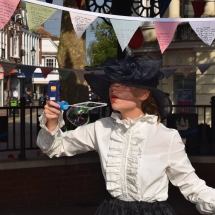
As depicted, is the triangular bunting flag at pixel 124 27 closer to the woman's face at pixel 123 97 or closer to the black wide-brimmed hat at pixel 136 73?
the black wide-brimmed hat at pixel 136 73

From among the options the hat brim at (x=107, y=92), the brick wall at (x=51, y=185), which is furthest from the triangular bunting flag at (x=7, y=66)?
the hat brim at (x=107, y=92)

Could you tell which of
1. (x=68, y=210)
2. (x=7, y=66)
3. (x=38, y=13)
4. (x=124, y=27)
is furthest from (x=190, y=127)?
(x=38, y=13)

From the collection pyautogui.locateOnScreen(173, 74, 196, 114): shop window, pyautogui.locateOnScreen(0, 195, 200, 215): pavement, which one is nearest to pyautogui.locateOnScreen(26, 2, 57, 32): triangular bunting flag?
pyautogui.locateOnScreen(0, 195, 200, 215): pavement

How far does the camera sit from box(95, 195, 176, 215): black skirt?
3.42 meters

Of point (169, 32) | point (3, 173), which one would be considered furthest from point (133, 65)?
point (3, 173)

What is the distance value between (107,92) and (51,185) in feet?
15.8

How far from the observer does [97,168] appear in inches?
344

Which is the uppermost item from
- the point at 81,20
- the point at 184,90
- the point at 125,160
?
the point at 81,20

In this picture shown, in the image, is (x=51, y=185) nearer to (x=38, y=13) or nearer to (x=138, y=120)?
(x=38, y=13)

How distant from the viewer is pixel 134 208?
3.42 m

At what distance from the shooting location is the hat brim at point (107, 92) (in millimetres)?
3602

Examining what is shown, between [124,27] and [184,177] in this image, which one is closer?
[184,177]

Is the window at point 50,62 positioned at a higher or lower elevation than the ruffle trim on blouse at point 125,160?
higher

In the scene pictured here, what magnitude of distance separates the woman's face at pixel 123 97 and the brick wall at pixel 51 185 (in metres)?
4.77
